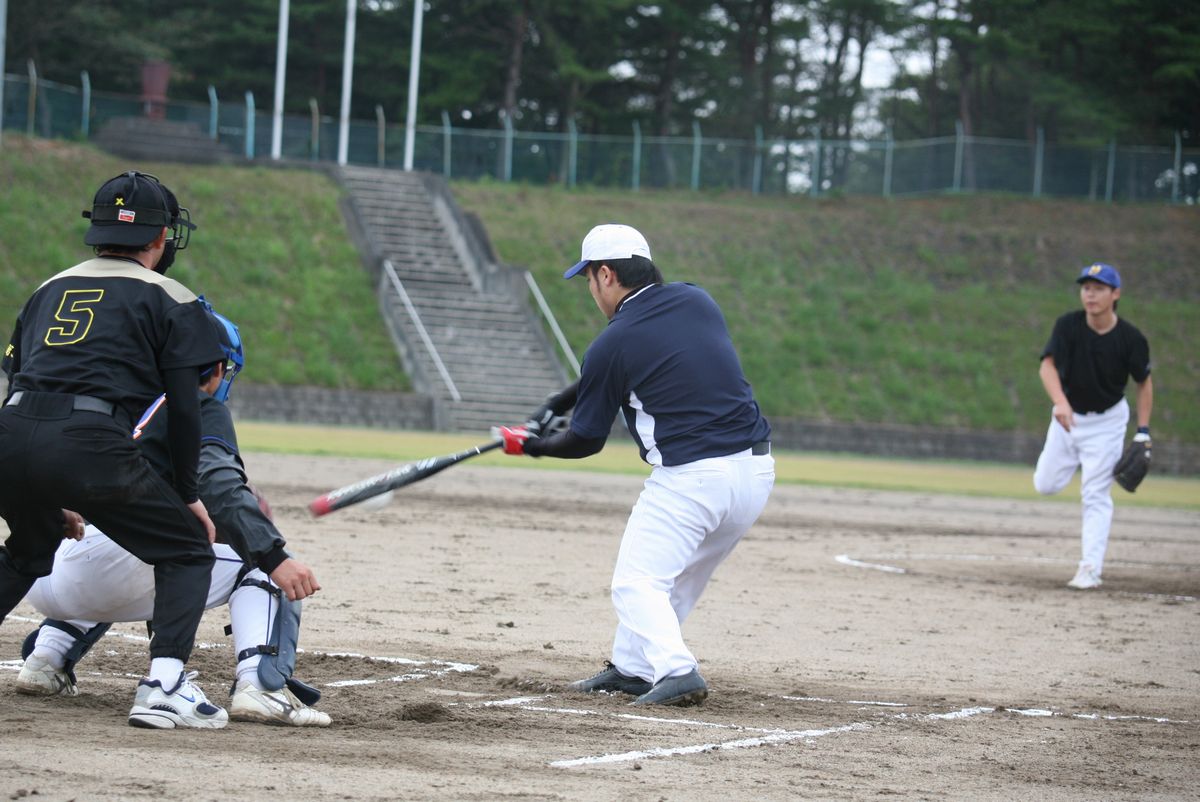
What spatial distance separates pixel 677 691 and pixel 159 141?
3788cm

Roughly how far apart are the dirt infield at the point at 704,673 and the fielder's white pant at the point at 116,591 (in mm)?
358

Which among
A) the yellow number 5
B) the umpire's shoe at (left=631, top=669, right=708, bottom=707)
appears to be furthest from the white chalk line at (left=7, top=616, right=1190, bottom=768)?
the yellow number 5

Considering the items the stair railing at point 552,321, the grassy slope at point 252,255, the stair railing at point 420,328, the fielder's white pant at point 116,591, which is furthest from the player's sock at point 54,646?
the stair railing at point 552,321

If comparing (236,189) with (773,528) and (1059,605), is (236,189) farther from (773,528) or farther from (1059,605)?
(1059,605)

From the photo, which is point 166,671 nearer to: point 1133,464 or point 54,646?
point 54,646

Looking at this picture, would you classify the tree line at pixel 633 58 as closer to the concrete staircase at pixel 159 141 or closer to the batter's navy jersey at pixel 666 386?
the concrete staircase at pixel 159 141

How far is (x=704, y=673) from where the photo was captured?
7402 mm

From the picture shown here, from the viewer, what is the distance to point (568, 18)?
5256cm

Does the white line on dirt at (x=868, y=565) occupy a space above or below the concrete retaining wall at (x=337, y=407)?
above

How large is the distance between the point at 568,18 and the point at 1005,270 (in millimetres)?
20541

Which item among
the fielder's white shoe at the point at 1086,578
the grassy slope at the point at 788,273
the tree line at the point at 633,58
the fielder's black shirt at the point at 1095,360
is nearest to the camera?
the fielder's white shoe at the point at 1086,578

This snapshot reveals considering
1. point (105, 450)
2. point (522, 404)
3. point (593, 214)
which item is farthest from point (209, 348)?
point (593, 214)

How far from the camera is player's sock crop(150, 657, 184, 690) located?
5406 mm

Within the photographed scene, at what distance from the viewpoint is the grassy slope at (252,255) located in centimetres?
3191
